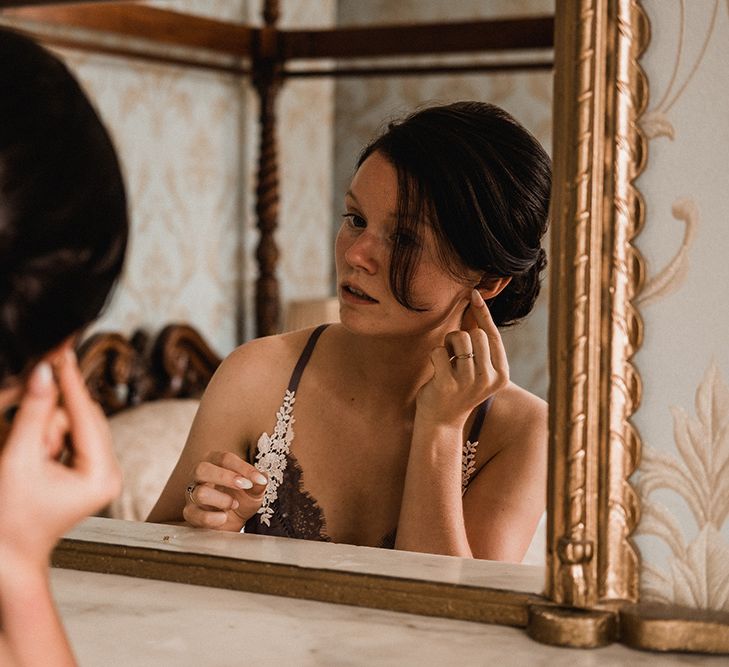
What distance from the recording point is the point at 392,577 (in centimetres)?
63

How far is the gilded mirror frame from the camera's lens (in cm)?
57

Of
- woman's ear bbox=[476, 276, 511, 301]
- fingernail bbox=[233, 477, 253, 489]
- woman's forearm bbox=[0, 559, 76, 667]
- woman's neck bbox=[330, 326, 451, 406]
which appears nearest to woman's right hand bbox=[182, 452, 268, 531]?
fingernail bbox=[233, 477, 253, 489]

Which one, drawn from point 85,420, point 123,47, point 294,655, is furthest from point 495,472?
point 123,47

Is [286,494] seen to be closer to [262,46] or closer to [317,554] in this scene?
[317,554]

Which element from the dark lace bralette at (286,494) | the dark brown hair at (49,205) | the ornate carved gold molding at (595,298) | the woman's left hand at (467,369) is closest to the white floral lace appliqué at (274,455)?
the dark lace bralette at (286,494)

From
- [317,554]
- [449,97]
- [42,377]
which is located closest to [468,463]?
[317,554]

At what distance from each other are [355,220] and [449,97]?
0.10m

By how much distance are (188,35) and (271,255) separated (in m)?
0.18

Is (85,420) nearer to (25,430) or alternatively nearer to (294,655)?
(25,430)

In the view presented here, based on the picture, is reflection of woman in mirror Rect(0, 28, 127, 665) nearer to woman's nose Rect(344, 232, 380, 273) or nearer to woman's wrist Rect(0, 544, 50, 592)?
woman's wrist Rect(0, 544, 50, 592)

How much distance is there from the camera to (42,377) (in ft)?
1.43

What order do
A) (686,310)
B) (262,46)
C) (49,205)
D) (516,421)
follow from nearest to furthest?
(49,205) < (686,310) < (516,421) < (262,46)

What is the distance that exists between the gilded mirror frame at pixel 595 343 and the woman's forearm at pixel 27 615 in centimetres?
27

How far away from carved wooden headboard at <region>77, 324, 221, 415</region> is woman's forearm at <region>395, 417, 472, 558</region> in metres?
0.17
